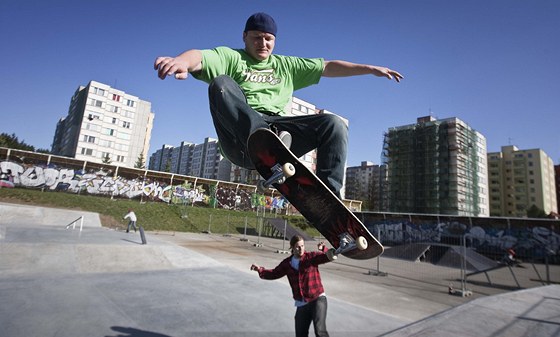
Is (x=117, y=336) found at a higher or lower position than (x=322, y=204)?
lower

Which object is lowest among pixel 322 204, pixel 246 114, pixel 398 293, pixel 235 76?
pixel 398 293

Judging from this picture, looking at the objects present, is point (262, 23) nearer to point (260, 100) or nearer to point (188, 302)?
point (260, 100)

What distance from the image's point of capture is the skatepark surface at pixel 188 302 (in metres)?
5.33

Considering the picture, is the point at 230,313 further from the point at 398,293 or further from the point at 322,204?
the point at 398,293

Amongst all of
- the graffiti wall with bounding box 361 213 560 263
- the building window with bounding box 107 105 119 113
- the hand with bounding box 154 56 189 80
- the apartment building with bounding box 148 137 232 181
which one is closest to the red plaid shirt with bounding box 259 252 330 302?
the hand with bounding box 154 56 189 80

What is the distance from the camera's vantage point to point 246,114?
2.74 m

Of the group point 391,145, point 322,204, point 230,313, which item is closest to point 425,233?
point 230,313

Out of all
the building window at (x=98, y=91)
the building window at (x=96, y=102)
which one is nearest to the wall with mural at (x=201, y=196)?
the building window at (x=96, y=102)

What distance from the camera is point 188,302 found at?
6.76 m

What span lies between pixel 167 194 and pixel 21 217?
60.0 feet

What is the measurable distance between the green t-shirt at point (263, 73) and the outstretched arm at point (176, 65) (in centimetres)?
23

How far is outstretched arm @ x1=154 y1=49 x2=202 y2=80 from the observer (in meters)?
2.35

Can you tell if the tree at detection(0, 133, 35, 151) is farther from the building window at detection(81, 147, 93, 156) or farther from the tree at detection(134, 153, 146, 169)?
the tree at detection(134, 153, 146, 169)

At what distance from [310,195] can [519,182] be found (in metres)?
116
